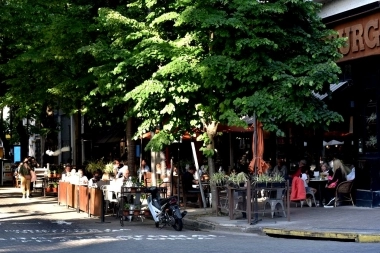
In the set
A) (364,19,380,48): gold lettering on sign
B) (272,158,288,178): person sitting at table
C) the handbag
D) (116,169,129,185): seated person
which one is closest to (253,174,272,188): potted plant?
(116,169,129,185): seated person

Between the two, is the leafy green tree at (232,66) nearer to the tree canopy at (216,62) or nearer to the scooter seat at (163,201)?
Answer: the tree canopy at (216,62)

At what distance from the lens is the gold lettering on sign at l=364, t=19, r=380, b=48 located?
2175 centimetres

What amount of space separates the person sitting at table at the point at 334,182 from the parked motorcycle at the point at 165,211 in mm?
6092

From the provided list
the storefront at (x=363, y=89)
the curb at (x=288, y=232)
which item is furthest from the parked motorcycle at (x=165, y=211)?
the storefront at (x=363, y=89)

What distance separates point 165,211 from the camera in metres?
19.4

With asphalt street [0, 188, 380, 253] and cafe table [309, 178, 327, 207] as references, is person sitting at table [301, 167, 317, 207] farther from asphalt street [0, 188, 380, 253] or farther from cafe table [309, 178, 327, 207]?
asphalt street [0, 188, 380, 253]

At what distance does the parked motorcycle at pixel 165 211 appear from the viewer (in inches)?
751

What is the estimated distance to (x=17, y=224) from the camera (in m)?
21.3

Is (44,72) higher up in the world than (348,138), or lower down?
higher up

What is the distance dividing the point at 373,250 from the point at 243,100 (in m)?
7.17

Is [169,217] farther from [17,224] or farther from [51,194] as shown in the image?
[51,194]

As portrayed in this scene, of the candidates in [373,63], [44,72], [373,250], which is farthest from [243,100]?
[44,72]

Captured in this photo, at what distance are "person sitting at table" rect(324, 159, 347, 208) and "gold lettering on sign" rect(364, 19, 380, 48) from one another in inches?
158

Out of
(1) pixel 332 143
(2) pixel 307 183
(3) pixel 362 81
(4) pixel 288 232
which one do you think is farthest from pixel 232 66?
(1) pixel 332 143
